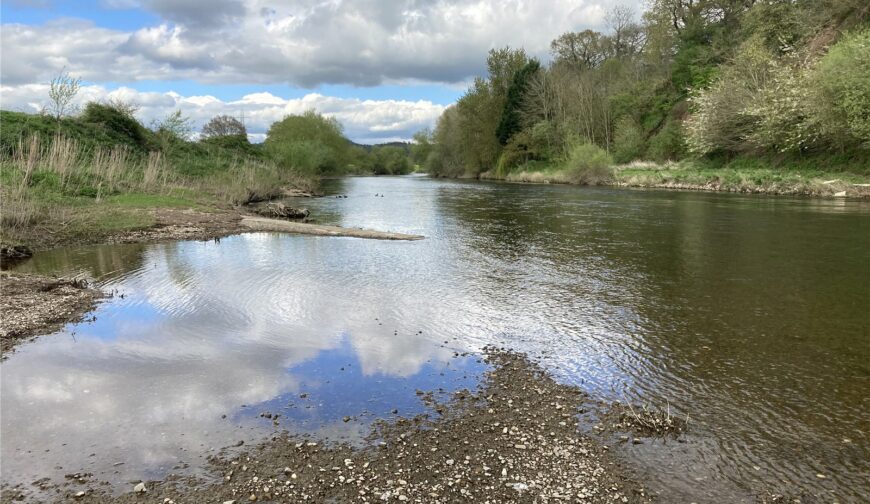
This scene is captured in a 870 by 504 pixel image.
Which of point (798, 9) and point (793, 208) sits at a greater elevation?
point (798, 9)

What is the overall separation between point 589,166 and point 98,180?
44480 mm

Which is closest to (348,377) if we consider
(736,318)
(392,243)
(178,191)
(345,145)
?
(736,318)

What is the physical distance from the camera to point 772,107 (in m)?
40.8

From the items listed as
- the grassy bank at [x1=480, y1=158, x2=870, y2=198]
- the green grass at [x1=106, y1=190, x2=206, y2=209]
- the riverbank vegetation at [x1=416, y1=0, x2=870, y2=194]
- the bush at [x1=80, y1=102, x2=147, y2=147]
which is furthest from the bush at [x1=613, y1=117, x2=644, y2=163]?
the bush at [x1=80, y1=102, x2=147, y2=147]

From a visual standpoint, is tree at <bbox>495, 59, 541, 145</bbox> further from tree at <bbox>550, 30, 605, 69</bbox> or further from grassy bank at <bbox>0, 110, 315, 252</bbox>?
grassy bank at <bbox>0, 110, 315, 252</bbox>

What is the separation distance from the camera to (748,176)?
134ft

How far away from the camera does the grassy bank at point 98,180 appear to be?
63.9 ft

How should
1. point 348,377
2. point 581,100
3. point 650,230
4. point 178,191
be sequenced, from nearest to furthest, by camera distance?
point 348,377, point 650,230, point 178,191, point 581,100

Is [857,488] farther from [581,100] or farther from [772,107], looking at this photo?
[581,100]

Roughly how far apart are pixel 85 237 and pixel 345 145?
103016 millimetres

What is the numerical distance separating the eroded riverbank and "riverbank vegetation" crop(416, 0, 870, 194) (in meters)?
37.0

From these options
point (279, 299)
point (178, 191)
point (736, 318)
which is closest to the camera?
point (736, 318)

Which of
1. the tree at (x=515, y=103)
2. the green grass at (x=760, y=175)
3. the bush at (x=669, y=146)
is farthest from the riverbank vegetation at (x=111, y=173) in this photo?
the bush at (x=669, y=146)

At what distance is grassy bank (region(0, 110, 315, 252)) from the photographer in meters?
19.5
